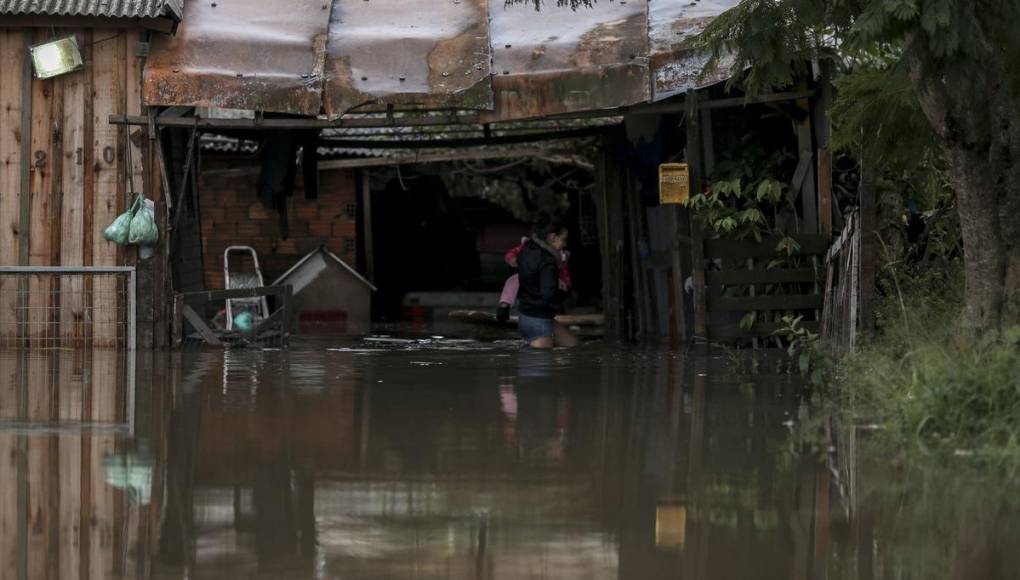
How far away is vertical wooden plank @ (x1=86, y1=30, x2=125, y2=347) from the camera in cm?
1367

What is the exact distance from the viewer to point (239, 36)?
1345cm

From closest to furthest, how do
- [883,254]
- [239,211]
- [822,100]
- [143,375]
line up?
[143,375], [883,254], [822,100], [239,211]

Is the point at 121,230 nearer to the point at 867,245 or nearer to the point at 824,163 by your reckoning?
the point at 824,163

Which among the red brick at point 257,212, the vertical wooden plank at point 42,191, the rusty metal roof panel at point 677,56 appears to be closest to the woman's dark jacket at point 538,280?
the rusty metal roof panel at point 677,56

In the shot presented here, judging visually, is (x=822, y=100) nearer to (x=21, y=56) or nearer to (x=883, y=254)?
(x=883, y=254)

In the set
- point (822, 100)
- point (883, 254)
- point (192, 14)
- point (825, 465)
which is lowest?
point (825, 465)

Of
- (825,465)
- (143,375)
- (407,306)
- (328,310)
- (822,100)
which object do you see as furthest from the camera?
(407,306)

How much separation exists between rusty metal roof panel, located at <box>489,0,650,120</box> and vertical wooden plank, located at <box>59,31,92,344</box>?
4.15 metres

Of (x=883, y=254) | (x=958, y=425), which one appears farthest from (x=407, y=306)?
(x=958, y=425)

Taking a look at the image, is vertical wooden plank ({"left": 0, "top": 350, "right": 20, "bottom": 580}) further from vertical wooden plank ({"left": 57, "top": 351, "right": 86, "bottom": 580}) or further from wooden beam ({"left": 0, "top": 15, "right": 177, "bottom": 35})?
wooden beam ({"left": 0, "top": 15, "right": 177, "bottom": 35})

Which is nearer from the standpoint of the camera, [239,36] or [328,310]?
[239,36]

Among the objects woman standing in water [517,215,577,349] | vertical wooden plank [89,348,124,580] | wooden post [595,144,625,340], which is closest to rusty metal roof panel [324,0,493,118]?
woman standing in water [517,215,577,349]

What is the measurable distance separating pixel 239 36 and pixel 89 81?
1.60 metres

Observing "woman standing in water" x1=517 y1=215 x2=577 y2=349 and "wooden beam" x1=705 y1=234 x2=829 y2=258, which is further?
"woman standing in water" x1=517 y1=215 x2=577 y2=349
